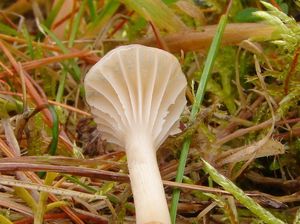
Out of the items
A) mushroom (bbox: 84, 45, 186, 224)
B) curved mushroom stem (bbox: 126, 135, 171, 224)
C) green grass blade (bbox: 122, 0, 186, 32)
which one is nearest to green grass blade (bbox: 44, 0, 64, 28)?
green grass blade (bbox: 122, 0, 186, 32)

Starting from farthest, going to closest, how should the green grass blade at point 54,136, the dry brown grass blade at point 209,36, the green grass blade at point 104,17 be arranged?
the green grass blade at point 104,17, the dry brown grass blade at point 209,36, the green grass blade at point 54,136

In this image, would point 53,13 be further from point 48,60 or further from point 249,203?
point 249,203

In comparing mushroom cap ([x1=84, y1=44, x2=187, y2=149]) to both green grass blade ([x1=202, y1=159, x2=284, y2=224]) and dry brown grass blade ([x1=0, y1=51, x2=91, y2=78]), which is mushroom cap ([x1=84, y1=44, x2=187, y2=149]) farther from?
dry brown grass blade ([x1=0, y1=51, x2=91, y2=78])

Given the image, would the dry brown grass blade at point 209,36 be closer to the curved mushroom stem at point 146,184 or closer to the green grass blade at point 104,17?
the green grass blade at point 104,17

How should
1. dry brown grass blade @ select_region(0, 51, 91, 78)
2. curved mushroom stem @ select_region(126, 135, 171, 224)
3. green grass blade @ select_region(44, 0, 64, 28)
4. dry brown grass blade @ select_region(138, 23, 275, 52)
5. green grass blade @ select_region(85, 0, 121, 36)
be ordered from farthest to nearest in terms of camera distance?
green grass blade @ select_region(44, 0, 64, 28)
green grass blade @ select_region(85, 0, 121, 36)
dry brown grass blade @ select_region(0, 51, 91, 78)
dry brown grass blade @ select_region(138, 23, 275, 52)
curved mushroom stem @ select_region(126, 135, 171, 224)

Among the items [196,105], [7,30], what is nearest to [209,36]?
[196,105]

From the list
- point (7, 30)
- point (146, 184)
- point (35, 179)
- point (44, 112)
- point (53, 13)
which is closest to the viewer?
point (146, 184)

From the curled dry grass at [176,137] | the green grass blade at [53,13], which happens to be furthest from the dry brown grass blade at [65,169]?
the green grass blade at [53,13]
